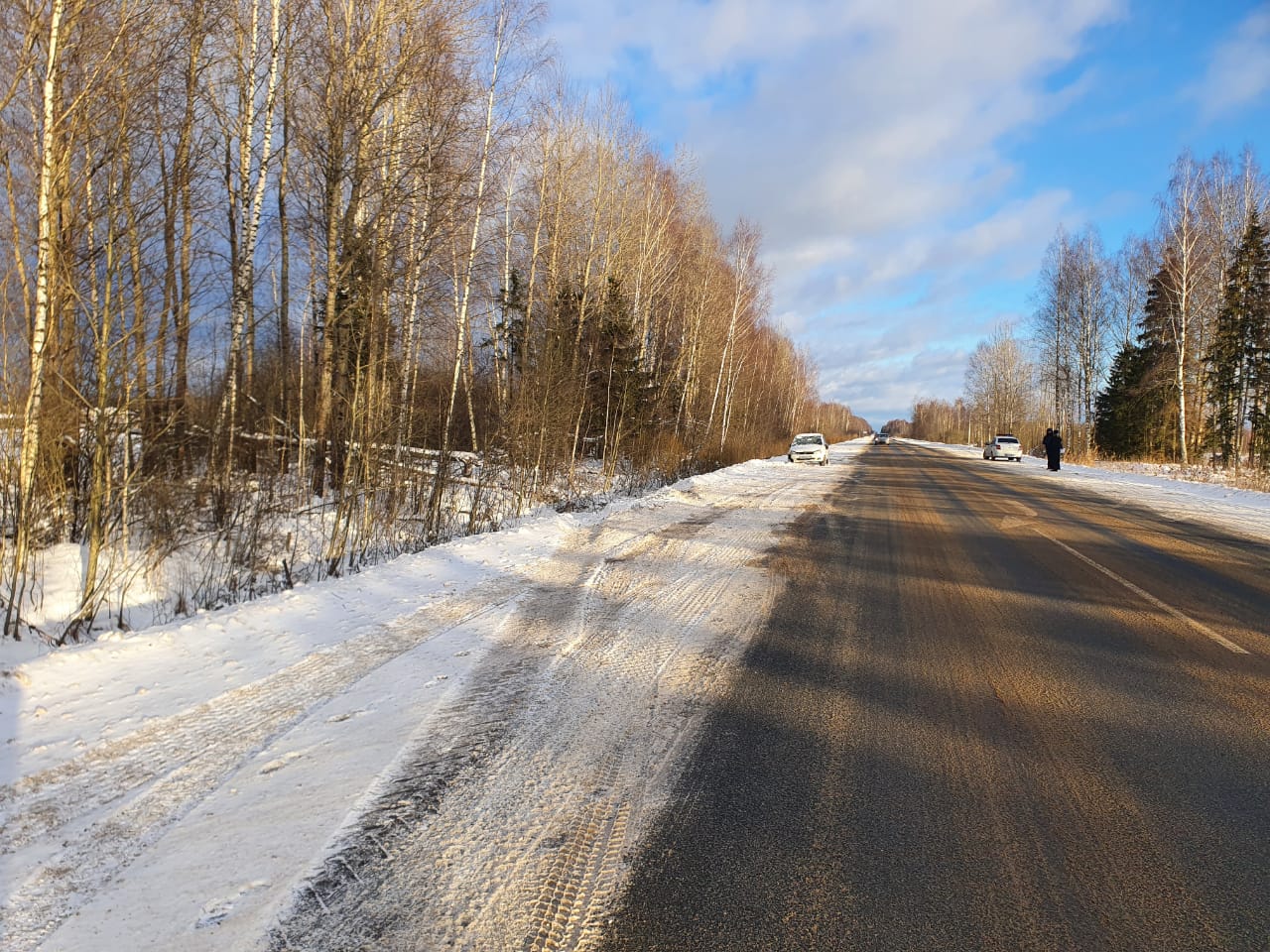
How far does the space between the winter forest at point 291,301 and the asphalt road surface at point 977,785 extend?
4.93 metres

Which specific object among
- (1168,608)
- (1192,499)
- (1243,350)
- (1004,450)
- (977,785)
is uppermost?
(1243,350)

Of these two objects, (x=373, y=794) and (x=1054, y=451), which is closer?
(x=373, y=794)

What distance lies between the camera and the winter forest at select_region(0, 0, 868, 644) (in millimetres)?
5016

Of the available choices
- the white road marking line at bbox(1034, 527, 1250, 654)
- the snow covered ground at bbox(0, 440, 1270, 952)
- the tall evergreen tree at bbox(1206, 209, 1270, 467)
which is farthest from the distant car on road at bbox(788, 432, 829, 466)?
the snow covered ground at bbox(0, 440, 1270, 952)

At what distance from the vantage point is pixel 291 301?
574 inches

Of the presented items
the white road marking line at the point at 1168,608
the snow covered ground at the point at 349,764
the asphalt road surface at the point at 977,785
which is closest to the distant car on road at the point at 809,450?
the white road marking line at the point at 1168,608

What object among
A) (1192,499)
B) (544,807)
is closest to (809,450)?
(1192,499)

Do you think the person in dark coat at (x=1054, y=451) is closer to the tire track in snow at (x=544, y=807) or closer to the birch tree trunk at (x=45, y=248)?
the tire track in snow at (x=544, y=807)

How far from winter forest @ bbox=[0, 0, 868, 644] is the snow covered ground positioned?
5.43ft

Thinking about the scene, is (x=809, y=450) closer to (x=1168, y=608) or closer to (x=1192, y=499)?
(x=1192, y=499)

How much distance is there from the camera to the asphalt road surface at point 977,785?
84.7 inches

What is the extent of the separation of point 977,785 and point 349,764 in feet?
9.19

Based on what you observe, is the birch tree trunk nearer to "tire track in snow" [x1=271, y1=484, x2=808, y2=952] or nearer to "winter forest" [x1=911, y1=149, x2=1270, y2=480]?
"tire track in snow" [x1=271, y1=484, x2=808, y2=952]

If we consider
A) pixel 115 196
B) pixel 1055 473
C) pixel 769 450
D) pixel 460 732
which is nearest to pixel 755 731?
pixel 460 732
